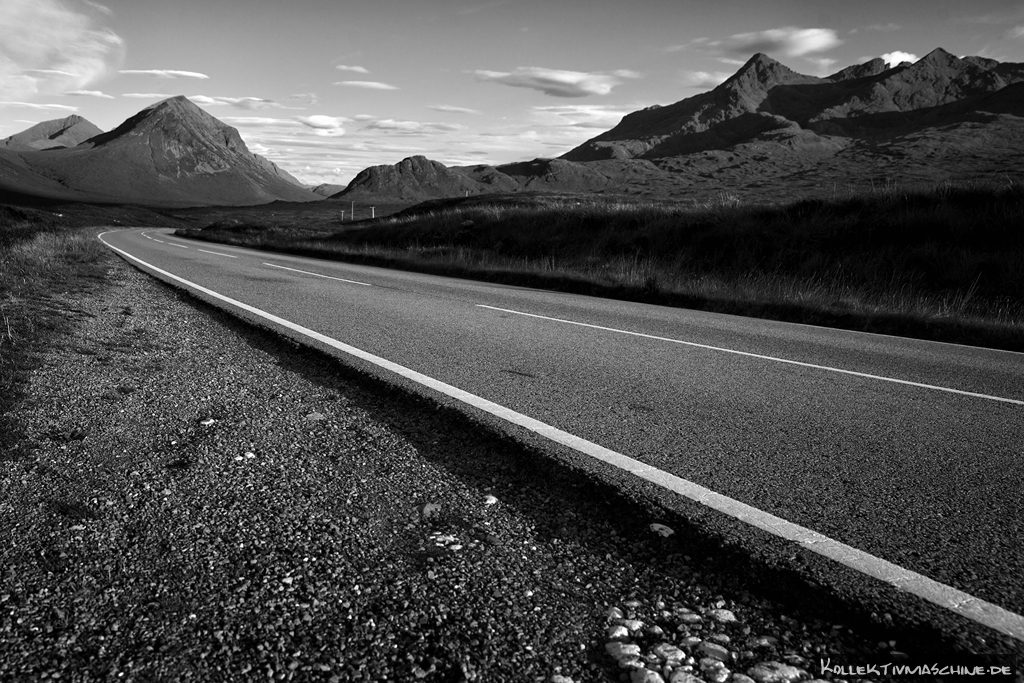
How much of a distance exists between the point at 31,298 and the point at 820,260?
13888mm

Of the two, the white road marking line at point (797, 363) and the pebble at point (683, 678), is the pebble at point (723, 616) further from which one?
the white road marking line at point (797, 363)

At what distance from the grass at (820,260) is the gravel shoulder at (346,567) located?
25.3 feet

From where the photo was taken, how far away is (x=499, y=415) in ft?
12.5

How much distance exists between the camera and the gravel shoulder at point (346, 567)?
1768 mm

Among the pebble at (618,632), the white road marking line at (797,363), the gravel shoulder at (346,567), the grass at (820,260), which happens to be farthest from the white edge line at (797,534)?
the grass at (820,260)

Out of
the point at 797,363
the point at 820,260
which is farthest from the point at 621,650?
the point at 820,260

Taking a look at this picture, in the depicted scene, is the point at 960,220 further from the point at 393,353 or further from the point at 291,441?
the point at 291,441

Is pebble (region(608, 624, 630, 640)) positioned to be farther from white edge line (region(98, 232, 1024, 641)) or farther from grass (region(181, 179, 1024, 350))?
grass (region(181, 179, 1024, 350))

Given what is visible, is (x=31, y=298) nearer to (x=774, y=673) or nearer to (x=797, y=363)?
(x=797, y=363)

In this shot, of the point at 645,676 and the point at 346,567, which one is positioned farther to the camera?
the point at 346,567

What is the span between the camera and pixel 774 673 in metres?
1.73

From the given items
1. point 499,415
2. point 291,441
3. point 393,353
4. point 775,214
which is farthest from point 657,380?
point 775,214

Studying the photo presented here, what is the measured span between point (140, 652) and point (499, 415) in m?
2.29

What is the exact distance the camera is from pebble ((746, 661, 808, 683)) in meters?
1.70
